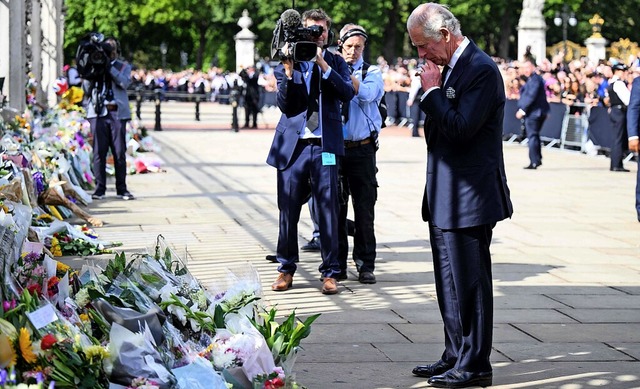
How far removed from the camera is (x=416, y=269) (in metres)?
9.82

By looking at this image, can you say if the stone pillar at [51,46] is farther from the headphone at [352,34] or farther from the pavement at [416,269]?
the headphone at [352,34]

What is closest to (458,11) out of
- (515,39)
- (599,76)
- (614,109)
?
(515,39)

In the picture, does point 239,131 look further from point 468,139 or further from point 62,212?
point 468,139

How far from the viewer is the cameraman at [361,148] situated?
9.14m

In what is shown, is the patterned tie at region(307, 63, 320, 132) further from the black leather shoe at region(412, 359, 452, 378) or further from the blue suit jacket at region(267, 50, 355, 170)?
the black leather shoe at region(412, 359, 452, 378)

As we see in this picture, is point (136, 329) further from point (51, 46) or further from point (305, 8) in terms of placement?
point (305, 8)

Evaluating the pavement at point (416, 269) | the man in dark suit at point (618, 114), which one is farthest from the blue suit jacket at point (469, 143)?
the man in dark suit at point (618, 114)

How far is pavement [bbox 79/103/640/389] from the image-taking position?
21.4ft

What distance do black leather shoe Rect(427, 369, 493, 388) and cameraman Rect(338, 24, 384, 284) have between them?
3125mm

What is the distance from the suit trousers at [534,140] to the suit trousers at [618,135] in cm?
121

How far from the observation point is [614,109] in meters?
20.4

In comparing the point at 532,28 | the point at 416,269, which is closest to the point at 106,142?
the point at 416,269

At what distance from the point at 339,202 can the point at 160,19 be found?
7041cm

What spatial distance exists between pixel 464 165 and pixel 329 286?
283cm
